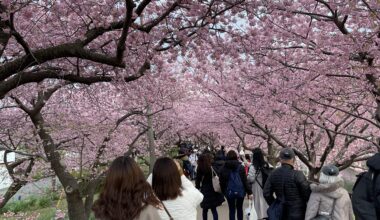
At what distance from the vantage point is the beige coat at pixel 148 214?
2.31 m

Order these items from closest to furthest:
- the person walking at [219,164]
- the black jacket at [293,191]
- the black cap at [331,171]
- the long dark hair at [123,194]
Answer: the long dark hair at [123,194] → the black cap at [331,171] → the black jacket at [293,191] → the person walking at [219,164]

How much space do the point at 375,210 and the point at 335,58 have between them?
2.63 metres

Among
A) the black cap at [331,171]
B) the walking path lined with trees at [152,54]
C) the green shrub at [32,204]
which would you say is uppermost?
the walking path lined with trees at [152,54]

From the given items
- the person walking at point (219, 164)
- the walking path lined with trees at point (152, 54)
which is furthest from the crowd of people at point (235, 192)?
the walking path lined with trees at point (152, 54)

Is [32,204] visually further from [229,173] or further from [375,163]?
[375,163]

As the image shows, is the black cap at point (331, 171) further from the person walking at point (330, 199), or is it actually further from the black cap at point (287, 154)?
the black cap at point (287, 154)

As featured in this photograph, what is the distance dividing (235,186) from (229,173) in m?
0.24

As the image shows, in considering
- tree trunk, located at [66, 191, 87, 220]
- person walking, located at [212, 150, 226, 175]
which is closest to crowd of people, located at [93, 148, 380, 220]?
person walking, located at [212, 150, 226, 175]

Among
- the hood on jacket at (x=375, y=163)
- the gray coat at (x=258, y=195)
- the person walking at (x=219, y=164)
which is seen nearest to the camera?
the hood on jacket at (x=375, y=163)

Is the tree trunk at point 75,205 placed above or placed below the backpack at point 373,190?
below

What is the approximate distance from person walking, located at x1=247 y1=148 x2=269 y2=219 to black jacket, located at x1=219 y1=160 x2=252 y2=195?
0.41m

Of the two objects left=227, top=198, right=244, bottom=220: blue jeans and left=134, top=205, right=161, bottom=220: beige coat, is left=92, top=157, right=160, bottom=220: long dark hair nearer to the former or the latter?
left=134, top=205, right=161, bottom=220: beige coat

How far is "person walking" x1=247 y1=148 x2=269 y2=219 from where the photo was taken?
629 centimetres

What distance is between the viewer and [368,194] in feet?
10.7
